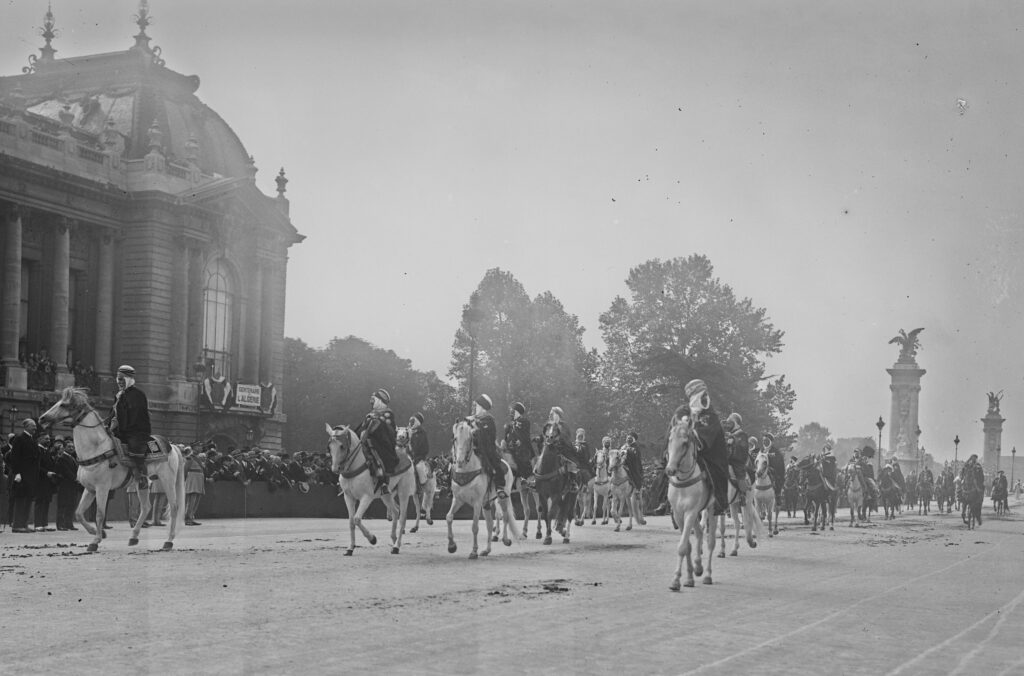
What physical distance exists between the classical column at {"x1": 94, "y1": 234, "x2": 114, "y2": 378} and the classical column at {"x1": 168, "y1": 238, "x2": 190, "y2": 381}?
2652mm

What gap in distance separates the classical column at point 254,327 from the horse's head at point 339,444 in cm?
4274

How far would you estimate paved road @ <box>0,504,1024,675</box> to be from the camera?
379 inches

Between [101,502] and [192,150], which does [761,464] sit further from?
[192,150]

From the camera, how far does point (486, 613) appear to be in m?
12.4

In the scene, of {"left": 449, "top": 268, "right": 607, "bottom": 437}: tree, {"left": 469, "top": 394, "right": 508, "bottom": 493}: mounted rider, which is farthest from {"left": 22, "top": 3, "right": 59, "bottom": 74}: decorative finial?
{"left": 469, "top": 394, "right": 508, "bottom": 493}: mounted rider

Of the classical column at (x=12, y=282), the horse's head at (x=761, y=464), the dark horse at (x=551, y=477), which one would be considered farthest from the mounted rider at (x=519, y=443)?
the classical column at (x=12, y=282)

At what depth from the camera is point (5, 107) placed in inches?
1978

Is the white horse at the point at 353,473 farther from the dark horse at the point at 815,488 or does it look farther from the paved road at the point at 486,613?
the dark horse at the point at 815,488

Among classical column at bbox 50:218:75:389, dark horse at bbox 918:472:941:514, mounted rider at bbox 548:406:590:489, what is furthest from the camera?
dark horse at bbox 918:472:941:514

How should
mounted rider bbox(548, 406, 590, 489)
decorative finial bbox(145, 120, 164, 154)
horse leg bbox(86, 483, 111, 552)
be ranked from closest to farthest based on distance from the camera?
horse leg bbox(86, 483, 111, 552) < mounted rider bbox(548, 406, 590, 489) < decorative finial bbox(145, 120, 164, 154)

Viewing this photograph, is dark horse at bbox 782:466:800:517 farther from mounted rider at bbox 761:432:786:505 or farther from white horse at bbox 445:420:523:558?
white horse at bbox 445:420:523:558

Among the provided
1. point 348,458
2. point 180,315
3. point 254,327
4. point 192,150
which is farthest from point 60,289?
point 348,458

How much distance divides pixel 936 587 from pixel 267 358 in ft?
165

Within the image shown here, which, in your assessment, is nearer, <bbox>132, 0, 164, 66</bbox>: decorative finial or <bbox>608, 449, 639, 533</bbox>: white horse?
<bbox>608, 449, 639, 533</bbox>: white horse
